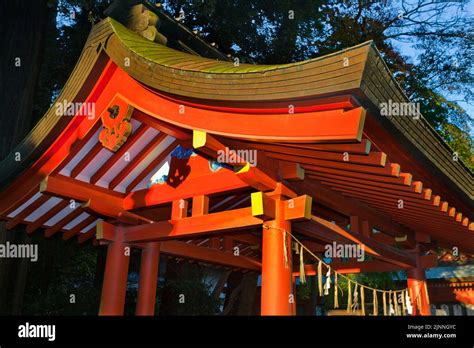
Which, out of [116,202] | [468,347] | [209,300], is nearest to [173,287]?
[209,300]

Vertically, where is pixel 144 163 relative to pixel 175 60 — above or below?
below

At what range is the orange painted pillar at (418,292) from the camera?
754cm

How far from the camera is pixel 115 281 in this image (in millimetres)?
6047

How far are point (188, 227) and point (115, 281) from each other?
1.50m

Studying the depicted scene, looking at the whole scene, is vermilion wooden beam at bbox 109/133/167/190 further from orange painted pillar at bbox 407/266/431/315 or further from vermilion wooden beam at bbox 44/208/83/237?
orange painted pillar at bbox 407/266/431/315

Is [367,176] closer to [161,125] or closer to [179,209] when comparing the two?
[161,125]

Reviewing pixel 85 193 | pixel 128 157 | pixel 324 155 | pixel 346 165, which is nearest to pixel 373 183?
pixel 346 165

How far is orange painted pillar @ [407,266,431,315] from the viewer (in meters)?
7.54

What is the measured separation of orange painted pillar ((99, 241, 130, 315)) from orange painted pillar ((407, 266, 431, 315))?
4.84 metres

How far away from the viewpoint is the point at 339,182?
5105 mm

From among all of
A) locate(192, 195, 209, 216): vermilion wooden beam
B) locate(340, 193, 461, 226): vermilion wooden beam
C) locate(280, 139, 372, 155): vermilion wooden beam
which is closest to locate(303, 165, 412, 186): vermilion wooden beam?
locate(280, 139, 372, 155): vermilion wooden beam

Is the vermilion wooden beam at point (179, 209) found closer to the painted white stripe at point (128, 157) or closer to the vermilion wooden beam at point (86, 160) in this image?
the painted white stripe at point (128, 157)

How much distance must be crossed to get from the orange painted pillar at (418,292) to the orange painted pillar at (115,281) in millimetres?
4838

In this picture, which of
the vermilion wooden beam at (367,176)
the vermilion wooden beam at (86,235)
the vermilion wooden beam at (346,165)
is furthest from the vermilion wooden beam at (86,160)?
the vermilion wooden beam at (367,176)
